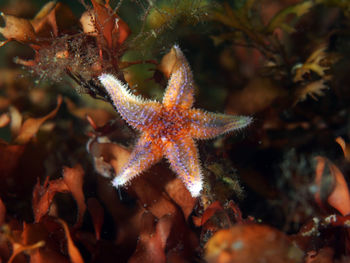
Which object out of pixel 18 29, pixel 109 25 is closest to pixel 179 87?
pixel 109 25

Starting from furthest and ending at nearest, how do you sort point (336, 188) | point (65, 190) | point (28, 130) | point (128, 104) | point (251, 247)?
Answer: 1. point (28, 130)
2. point (65, 190)
3. point (128, 104)
4. point (336, 188)
5. point (251, 247)

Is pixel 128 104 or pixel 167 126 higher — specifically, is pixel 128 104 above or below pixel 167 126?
above

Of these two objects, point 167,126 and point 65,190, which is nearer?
point 167,126

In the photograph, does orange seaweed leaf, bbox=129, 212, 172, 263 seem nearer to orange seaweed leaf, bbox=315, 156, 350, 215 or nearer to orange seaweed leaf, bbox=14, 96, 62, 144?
orange seaweed leaf, bbox=315, 156, 350, 215

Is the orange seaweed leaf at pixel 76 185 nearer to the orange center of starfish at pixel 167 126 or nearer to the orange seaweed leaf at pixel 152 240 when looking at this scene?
the orange seaweed leaf at pixel 152 240

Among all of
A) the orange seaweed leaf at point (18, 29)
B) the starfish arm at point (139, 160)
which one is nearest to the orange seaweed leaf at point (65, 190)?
the starfish arm at point (139, 160)

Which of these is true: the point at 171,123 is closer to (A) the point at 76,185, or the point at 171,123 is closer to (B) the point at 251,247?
(A) the point at 76,185

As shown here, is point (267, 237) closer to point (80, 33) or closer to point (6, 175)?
point (80, 33)

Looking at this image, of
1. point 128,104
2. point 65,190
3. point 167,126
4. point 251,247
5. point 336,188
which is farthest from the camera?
point 65,190
